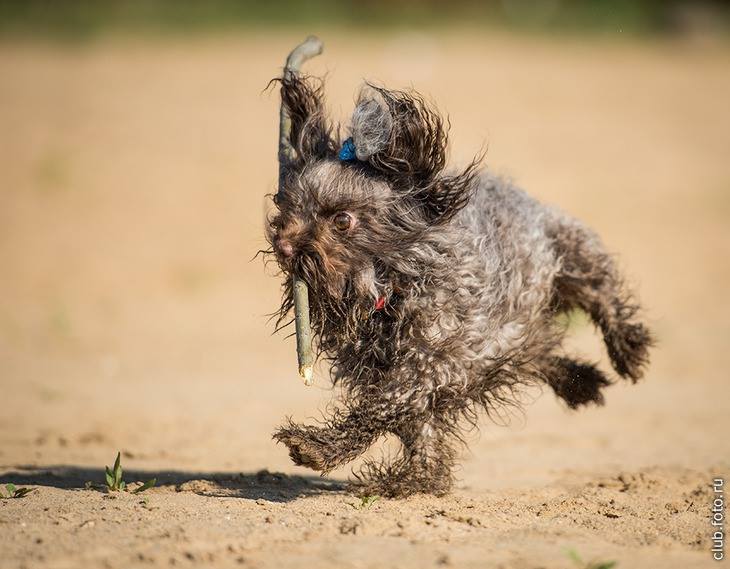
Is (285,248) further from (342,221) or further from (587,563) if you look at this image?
(587,563)

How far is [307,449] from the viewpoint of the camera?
499 centimetres

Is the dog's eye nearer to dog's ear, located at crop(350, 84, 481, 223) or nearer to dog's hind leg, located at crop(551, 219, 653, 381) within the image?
dog's ear, located at crop(350, 84, 481, 223)

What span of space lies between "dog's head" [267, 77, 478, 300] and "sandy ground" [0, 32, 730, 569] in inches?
46.4

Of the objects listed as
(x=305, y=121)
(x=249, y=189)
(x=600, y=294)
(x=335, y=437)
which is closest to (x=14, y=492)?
(x=335, y=437)

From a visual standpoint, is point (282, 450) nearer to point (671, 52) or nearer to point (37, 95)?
point (37, 95)

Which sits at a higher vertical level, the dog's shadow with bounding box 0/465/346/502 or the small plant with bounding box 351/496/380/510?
the dog's shadow with bounding box 0/465/346/502

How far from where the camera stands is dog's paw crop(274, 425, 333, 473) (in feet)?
16.4

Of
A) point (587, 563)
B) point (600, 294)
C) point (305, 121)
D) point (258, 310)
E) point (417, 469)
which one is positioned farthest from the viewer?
point (258, 310)

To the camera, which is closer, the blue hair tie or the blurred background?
the blue hair tie

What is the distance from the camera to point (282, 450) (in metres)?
7.37

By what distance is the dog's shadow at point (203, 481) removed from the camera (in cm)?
555

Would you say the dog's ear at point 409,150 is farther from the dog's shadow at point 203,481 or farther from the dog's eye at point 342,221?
the dog's shadow at point 203,481

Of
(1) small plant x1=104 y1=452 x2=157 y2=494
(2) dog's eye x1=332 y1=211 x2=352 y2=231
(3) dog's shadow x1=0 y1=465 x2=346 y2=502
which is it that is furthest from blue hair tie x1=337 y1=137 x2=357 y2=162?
(1) small plant x1=104 y1=452 x2=157 y2=494

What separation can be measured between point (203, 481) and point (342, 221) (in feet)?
5.74
